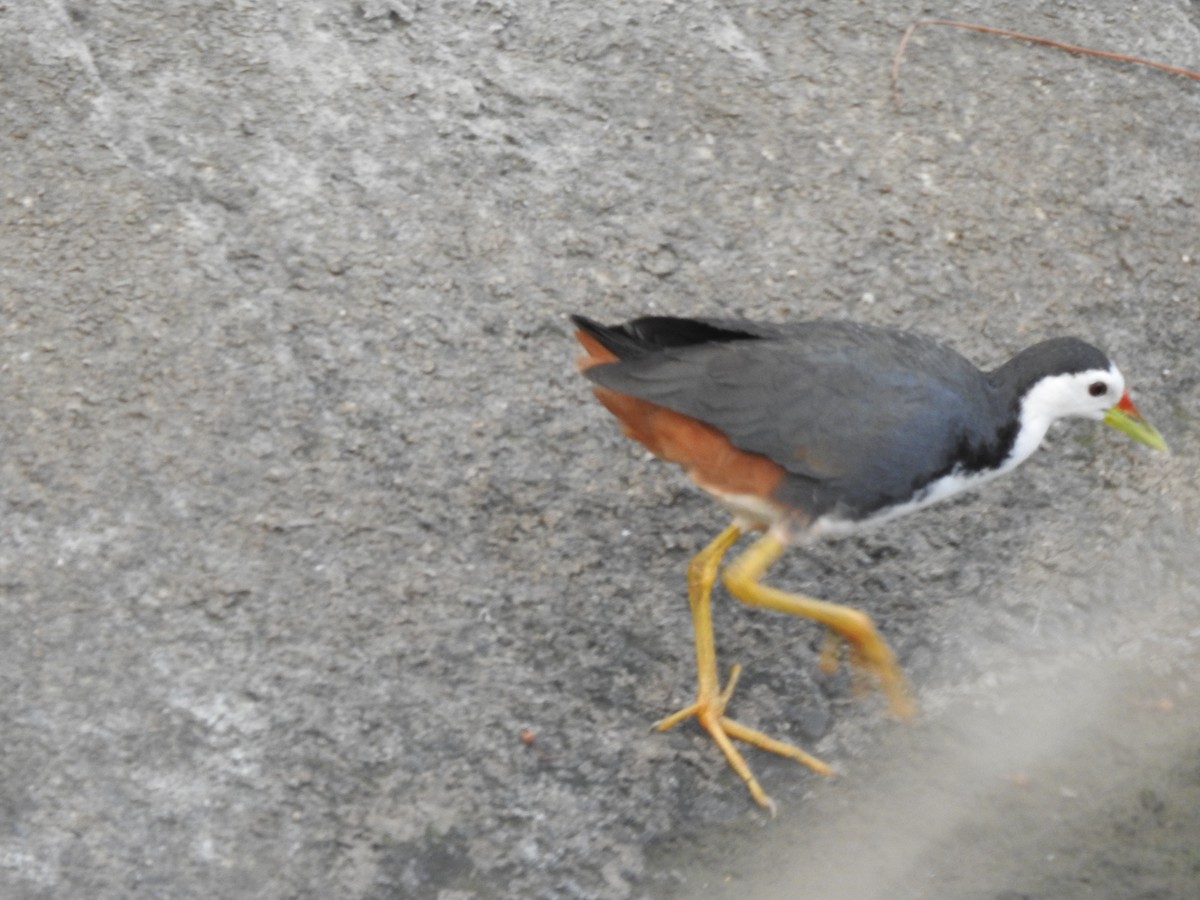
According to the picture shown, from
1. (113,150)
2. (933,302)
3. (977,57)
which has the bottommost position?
(113,150)

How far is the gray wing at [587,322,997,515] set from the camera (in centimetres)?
295

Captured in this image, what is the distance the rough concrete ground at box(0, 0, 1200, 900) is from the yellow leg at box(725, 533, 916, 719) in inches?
6.6

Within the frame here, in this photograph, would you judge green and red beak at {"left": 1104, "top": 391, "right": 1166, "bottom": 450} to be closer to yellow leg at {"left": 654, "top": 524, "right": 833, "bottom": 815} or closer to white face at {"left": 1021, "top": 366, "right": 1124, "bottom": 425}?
white face at {"left": 1021, "top": 366, "right": 1124, "bottom": 425}

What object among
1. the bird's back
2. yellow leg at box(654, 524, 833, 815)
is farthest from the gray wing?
yellow leg at box(654, 524, 833, 815)

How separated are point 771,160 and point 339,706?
198 cm

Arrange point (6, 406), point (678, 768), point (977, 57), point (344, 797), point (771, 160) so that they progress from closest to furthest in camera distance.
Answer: point (344, 797) → point (678, 768) → point (6, 406) → point (771, 160) → point (977, 57)

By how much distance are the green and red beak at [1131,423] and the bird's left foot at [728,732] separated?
104 centimetres

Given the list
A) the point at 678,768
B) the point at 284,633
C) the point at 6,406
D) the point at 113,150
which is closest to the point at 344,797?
the point at 284,633

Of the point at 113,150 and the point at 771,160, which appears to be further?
the point at 771,160

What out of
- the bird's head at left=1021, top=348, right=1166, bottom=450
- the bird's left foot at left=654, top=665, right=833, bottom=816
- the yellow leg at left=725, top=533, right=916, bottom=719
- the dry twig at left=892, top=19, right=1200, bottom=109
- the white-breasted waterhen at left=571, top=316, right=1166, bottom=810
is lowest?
the bird's left foot at left=654, top=665, right=833, bottom=816

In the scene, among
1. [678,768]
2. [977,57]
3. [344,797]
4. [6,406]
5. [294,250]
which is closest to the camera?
[344,797]

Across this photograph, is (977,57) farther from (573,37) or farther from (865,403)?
(865,403)

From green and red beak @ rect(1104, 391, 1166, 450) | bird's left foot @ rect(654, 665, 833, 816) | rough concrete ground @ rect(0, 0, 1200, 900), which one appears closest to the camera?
rough concrete ground @ rect(0, 0, 1200, 900)

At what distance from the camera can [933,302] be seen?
12.6 feet
